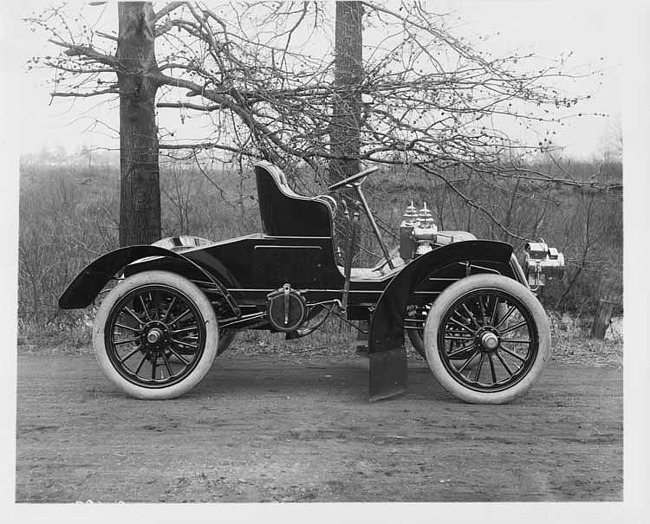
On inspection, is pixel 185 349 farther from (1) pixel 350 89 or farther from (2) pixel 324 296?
(1) pixel 350 89

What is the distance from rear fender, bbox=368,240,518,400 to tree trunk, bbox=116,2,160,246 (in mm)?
2423

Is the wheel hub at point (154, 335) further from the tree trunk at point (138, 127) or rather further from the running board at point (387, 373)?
the tree trunk at point (138, 127)

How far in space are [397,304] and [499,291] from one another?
59 centimetres

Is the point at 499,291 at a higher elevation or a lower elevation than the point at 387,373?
higher

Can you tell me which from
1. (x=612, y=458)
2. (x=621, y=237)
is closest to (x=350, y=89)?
(x=621, y=237)

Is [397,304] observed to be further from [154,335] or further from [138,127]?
[138,127]

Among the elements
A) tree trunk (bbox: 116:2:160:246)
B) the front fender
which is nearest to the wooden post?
the front fender

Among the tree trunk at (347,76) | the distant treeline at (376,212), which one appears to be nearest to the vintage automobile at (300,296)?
the tree trunk at (347,76)

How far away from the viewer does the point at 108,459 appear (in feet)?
13.1

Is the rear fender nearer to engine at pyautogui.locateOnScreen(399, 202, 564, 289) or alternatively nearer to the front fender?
engine at pyautogui.locateOnScreen(399, 202, 564, 289)

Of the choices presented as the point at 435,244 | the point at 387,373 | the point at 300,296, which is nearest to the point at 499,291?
the point at 435,244

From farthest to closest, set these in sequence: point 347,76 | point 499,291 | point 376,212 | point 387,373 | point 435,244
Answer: point 376,212 → point 347,76 → point 435,244 → point 387,373 → point 499,291

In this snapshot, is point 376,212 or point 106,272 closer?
point 106,272

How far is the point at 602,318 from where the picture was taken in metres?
6.22
